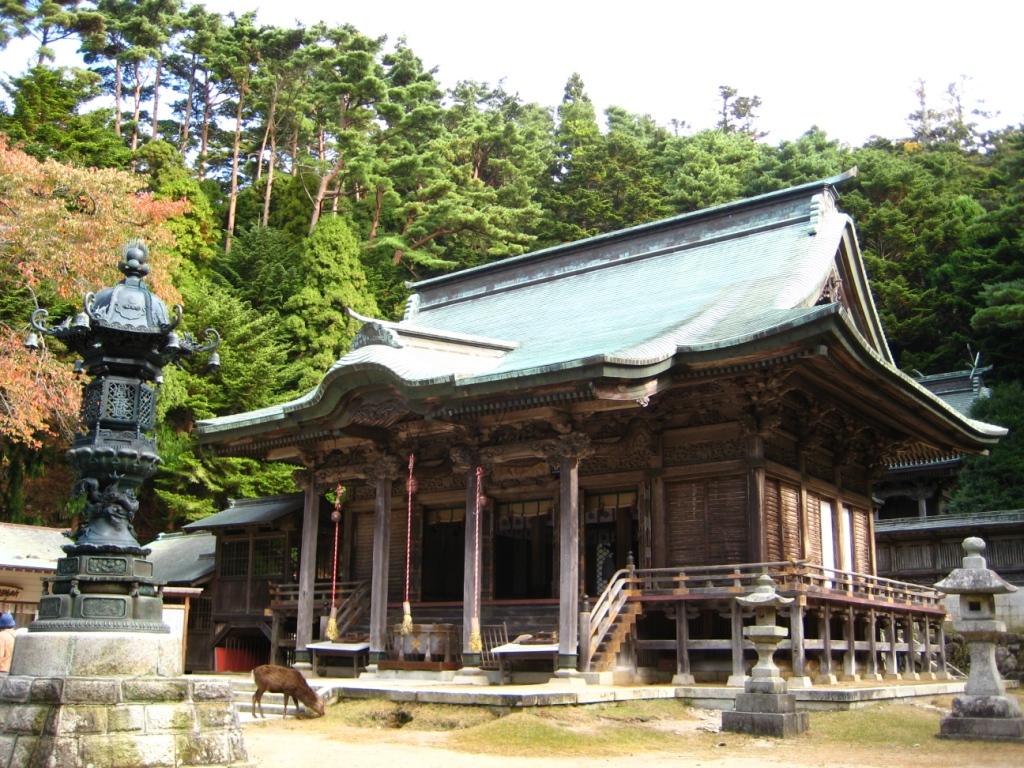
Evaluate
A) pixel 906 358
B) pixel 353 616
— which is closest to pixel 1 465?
pixel 353 616

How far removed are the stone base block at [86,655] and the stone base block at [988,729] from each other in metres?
8.80

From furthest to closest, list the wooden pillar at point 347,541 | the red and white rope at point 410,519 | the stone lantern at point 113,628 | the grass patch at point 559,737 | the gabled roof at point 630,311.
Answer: the wooden pillar at point 347,541
the red and white rope at point 410,519
the gabled roof at point 630,311
the grass patch at point 559,737
the stone lantern at point 113,628

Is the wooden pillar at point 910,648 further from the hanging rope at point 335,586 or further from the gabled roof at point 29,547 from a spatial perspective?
the gabled roof at point 29,547

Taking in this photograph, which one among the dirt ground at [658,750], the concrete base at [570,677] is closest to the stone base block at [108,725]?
the dirt ground at [658,750]

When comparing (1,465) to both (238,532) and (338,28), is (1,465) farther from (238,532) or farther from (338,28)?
(338,28)

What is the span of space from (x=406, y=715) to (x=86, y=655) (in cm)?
545

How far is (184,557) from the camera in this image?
25094 millimetres

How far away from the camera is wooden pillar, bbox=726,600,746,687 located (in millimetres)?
13547

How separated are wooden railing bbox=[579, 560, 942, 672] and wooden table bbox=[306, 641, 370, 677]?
165 inches

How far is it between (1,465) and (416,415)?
54.3ft

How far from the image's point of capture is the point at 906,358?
39125 millimetres

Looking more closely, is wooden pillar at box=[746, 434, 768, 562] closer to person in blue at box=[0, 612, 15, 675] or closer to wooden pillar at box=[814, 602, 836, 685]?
wooden pillar at box=[814, 602, 836, 685]

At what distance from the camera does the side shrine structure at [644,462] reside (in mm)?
14547

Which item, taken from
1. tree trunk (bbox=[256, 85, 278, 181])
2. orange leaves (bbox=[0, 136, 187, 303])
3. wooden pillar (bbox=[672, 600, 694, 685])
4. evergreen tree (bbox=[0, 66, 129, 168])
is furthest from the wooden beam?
tree trunk (bbox=[256, 85, 278, 181])
